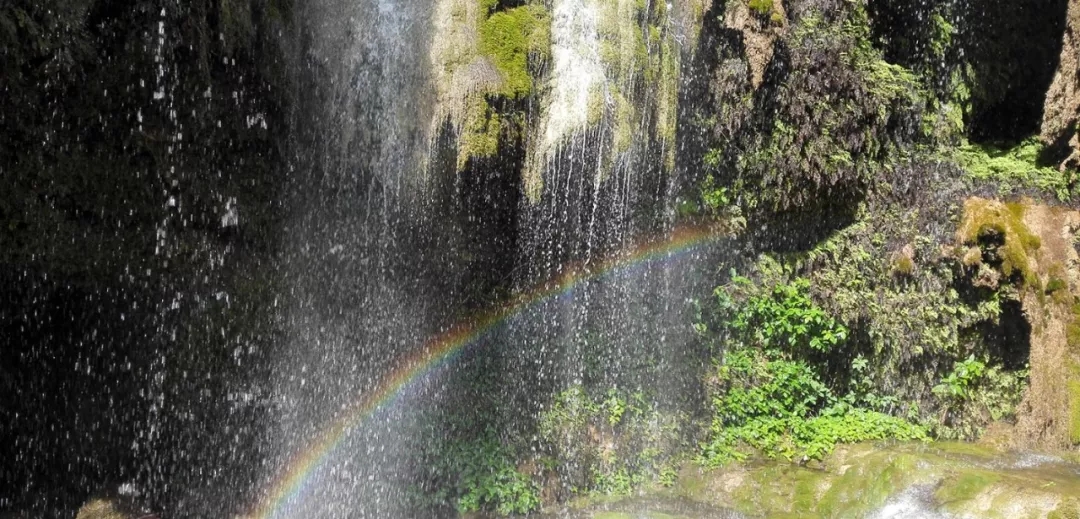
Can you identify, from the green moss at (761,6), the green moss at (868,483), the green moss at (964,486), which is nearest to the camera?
the green moss at (964,486)

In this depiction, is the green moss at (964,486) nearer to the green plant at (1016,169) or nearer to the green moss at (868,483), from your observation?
the green moss at (868,483)

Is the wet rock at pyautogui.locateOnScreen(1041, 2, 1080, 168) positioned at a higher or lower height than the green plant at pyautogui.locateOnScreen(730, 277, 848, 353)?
higher

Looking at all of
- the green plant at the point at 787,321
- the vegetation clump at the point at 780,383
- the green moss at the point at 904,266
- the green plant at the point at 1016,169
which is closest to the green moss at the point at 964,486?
the vegetation clump at the point at 780,383

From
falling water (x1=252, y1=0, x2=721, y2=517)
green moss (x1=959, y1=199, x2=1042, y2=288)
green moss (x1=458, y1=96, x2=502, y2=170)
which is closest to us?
green moss (x1=458, y1=96, x2=502, y2=170)

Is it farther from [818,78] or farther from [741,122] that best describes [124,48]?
[818,78]

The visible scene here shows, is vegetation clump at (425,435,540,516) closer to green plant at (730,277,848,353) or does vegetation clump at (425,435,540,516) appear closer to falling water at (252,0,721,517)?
falling water at (252,0,721,517)

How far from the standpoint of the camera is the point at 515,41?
7328mm

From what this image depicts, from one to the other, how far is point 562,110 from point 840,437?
4.06 m

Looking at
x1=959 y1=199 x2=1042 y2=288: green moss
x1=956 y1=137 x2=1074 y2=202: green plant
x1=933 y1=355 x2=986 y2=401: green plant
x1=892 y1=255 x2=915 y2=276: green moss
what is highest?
x1=956 y1=137 x2=1074 y2=202: green plant

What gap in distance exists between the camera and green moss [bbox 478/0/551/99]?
723 centimetres

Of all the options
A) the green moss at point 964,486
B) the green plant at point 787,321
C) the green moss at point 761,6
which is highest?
the green moss at point 761,6

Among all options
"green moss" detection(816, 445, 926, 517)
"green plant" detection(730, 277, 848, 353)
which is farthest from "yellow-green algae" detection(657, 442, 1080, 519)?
"green plant" detection(730, 277, 848, 353)

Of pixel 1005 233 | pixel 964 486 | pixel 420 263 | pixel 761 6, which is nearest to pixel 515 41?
pixel 420 263

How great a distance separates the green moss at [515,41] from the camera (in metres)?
7.23
